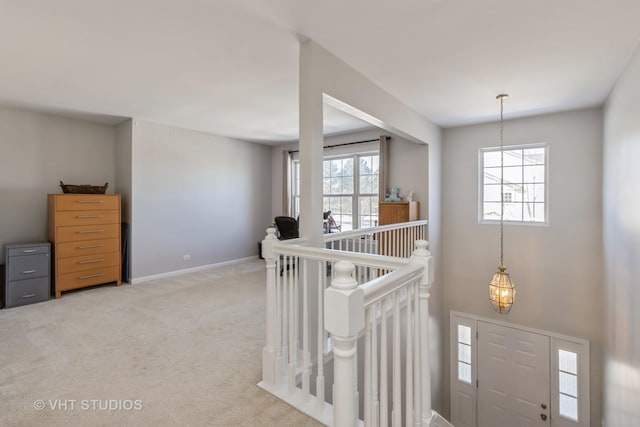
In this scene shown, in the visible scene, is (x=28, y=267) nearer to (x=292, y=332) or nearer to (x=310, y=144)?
(x=292, y=332)

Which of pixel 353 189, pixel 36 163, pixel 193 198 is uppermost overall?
pixel 36 163

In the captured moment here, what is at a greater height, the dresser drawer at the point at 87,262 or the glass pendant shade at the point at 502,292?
the dresser drawer at the point at 87,262

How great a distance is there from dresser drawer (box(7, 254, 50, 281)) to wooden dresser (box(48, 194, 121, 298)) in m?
0.14

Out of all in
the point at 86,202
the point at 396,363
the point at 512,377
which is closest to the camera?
the point at 396,363

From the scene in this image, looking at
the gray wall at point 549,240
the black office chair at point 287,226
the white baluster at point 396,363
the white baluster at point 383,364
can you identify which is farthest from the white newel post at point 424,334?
the gray wall at point 549,240

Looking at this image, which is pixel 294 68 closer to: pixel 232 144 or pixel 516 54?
pixel 516 54

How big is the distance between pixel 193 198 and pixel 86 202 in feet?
5.40

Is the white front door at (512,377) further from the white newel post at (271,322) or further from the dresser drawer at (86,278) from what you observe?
the dresser drawer at (86,278)

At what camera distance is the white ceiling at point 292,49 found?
208 cm

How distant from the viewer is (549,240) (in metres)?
4.47

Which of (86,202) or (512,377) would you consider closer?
(86,202)

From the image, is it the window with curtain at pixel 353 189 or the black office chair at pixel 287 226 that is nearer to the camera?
the black office chair at pixel 287 226

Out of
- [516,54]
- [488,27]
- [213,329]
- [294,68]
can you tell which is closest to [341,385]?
[213,329]

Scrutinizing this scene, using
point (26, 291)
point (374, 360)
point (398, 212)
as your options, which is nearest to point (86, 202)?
point (26, 291)
